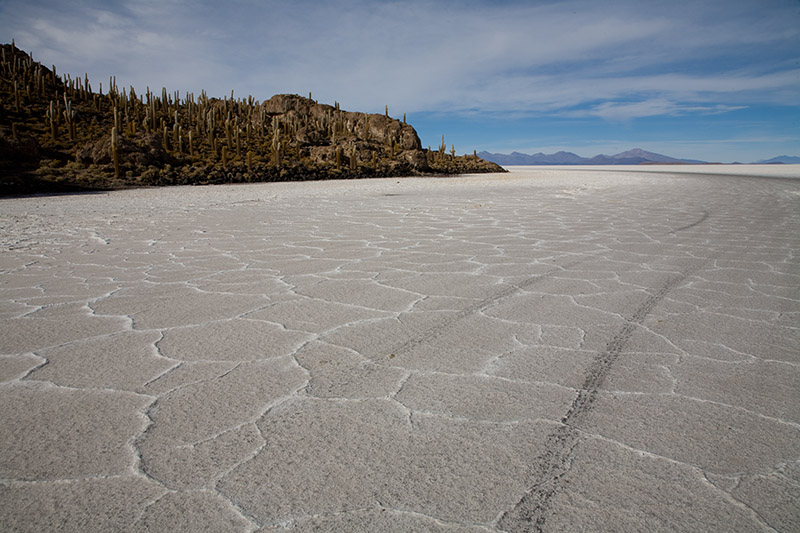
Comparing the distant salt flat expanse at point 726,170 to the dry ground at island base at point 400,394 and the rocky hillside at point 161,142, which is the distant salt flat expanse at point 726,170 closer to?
the rocky hillside at point 161,142

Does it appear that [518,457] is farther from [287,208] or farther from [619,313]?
[287,208]

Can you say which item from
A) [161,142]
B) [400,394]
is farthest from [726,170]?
[400,394]

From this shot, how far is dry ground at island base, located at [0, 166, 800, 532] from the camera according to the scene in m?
1.40

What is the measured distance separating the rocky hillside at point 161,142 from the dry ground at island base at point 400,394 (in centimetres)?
1265

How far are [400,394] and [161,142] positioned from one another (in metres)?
19.0

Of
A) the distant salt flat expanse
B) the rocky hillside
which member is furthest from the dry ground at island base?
the distant salt flat expanse

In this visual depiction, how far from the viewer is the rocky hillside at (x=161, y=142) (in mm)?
16250

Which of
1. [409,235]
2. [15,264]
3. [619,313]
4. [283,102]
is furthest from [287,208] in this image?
[283,102]

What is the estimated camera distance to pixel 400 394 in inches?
79.3

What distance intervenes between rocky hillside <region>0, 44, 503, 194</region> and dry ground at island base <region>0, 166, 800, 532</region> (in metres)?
12.6

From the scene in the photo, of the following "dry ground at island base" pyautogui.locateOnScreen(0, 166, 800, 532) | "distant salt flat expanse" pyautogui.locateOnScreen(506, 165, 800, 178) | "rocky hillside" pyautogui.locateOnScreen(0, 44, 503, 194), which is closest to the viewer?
"dry ground at island base" pyautogui.locateOnScreen(0, 166, 800, 532)

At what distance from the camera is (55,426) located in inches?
70.2

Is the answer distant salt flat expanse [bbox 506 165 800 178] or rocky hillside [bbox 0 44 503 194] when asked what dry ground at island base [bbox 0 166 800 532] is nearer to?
rocky hillside [bbox 0 44 503 194]

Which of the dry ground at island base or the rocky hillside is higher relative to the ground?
the rocky hillside
